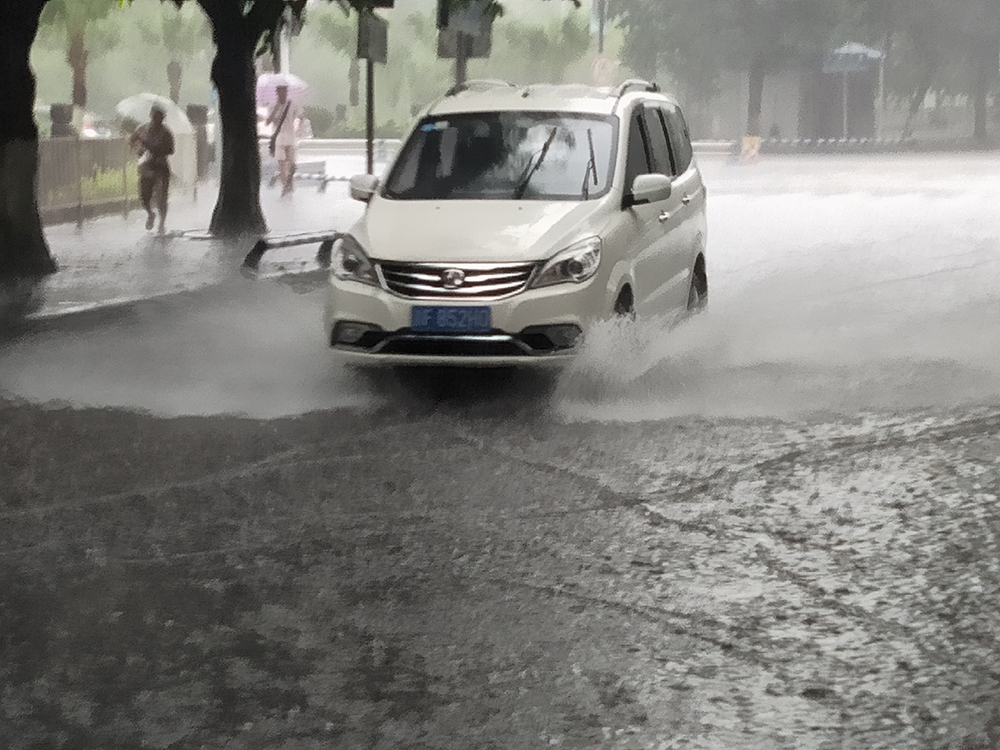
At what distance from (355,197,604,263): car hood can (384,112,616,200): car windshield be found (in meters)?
0.29

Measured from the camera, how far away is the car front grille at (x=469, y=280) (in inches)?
385

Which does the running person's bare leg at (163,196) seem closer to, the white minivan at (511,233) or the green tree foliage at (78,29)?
the white minivan at (511,233)

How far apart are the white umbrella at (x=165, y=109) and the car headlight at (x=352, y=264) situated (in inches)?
937

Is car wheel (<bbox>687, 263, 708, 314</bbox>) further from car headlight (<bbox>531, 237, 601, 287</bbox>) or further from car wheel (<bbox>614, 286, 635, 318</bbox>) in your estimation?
car headlight (<bbox>531, 237, 601, 287</bbox>)

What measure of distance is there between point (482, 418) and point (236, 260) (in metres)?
10.4

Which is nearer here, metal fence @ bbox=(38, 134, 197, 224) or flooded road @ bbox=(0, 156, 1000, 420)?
flooded road @ bbox=(0, 156, 1000, 420)

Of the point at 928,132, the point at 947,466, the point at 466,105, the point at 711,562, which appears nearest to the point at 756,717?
the point at 711,562

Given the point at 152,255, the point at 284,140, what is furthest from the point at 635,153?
the point at 284,140

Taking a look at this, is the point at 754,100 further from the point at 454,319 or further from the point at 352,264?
the point at 454,319

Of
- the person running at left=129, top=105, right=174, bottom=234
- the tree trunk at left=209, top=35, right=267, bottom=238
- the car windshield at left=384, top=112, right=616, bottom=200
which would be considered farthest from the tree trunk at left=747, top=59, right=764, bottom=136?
the car windshield at left=384, top=112, right=616, bottom=200

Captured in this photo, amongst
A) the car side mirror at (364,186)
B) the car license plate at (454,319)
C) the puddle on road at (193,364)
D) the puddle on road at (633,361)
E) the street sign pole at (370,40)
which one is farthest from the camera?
the street sign pole at (370,40)

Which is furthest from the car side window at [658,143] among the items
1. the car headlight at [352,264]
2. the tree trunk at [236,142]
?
the tree trunk at [236,142]

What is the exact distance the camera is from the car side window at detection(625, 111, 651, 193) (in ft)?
36.2

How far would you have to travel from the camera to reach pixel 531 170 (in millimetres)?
10922
